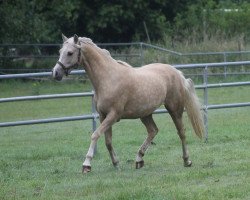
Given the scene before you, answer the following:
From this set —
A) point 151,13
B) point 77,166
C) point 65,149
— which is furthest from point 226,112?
point 151,13

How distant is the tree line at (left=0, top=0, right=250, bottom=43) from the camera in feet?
117

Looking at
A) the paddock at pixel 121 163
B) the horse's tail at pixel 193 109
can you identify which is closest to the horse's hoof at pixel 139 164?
the paddock at pixel 121 163

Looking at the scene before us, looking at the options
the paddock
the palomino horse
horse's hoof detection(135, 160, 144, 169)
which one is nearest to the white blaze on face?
the palomino horse

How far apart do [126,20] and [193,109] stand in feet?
92.7

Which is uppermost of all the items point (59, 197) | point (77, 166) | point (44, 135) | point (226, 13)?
point (59, 197)

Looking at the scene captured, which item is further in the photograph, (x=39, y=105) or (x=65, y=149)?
(x=39, y=105)

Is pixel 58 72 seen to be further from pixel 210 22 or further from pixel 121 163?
pixel 210 22

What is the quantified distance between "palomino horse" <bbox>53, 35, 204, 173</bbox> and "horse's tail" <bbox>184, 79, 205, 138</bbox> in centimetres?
12

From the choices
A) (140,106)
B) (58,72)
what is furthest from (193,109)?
(58,72)

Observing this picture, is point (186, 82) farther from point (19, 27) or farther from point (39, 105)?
point (19, 27)

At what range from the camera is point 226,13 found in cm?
4381

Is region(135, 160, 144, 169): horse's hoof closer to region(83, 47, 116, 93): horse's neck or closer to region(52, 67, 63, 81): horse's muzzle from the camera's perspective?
region(83, 47, 116, 93): horse's neck

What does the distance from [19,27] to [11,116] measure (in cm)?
1219

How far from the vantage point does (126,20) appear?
3994 centimetres
